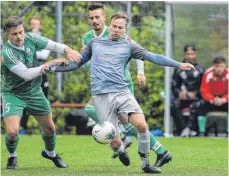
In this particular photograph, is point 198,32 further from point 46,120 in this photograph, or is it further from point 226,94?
point 46,120

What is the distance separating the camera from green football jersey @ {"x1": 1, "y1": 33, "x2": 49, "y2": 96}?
396 inches

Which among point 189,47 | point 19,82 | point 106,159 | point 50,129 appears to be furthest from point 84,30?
point 19,82

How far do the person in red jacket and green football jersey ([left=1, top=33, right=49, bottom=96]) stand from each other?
6.50 metres

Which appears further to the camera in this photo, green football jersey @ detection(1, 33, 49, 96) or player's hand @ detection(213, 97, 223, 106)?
player's hand @ detection(213, 97, 223, 106)

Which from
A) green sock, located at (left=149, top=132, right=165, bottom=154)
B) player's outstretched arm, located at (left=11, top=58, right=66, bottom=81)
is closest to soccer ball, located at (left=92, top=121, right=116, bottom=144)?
green sock, located at (left=149, top=132, right=165, bottom=154)

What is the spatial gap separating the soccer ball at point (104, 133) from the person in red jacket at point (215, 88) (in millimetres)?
7030

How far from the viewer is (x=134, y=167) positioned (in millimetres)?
10367

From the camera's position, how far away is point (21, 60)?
10078 millimetres

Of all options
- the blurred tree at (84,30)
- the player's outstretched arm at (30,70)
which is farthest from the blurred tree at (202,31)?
the player's outstretched arm at (30,70)

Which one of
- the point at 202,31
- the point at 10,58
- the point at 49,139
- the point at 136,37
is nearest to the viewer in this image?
the point at 10,58

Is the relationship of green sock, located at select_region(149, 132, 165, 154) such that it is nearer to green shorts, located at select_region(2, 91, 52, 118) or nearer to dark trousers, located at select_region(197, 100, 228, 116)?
green shorts, located at select_region(2, 91, 52, 118)

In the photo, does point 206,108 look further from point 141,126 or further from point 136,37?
point 141,126

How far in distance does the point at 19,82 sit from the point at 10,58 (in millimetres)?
375

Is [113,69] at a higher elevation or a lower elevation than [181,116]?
higher
